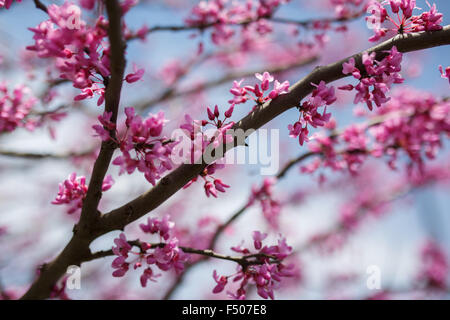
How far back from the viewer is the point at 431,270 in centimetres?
791

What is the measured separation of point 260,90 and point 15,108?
2.66m

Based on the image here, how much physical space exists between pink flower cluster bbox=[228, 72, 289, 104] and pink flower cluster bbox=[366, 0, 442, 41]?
34.4 inches

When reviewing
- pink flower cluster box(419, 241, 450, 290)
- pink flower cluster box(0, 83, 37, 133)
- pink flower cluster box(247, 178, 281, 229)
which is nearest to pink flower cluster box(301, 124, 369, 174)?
pink flower cluster box(247, 178, 281, 229)

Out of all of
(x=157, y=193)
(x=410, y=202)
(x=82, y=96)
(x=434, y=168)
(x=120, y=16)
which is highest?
(x=434, y=168)

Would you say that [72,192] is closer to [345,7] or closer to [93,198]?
[93,198]

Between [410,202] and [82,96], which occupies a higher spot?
[410,202]

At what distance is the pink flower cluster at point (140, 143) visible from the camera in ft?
5.97

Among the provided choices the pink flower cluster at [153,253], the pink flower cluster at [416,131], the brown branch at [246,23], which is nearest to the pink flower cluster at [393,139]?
the pink flower cluster at [416,131]

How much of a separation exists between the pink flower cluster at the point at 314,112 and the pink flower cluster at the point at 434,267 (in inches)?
305

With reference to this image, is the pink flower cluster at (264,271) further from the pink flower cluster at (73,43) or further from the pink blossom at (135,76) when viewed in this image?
the pink flower cluster at (73,43)

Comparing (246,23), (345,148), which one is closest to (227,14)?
(246,23)
